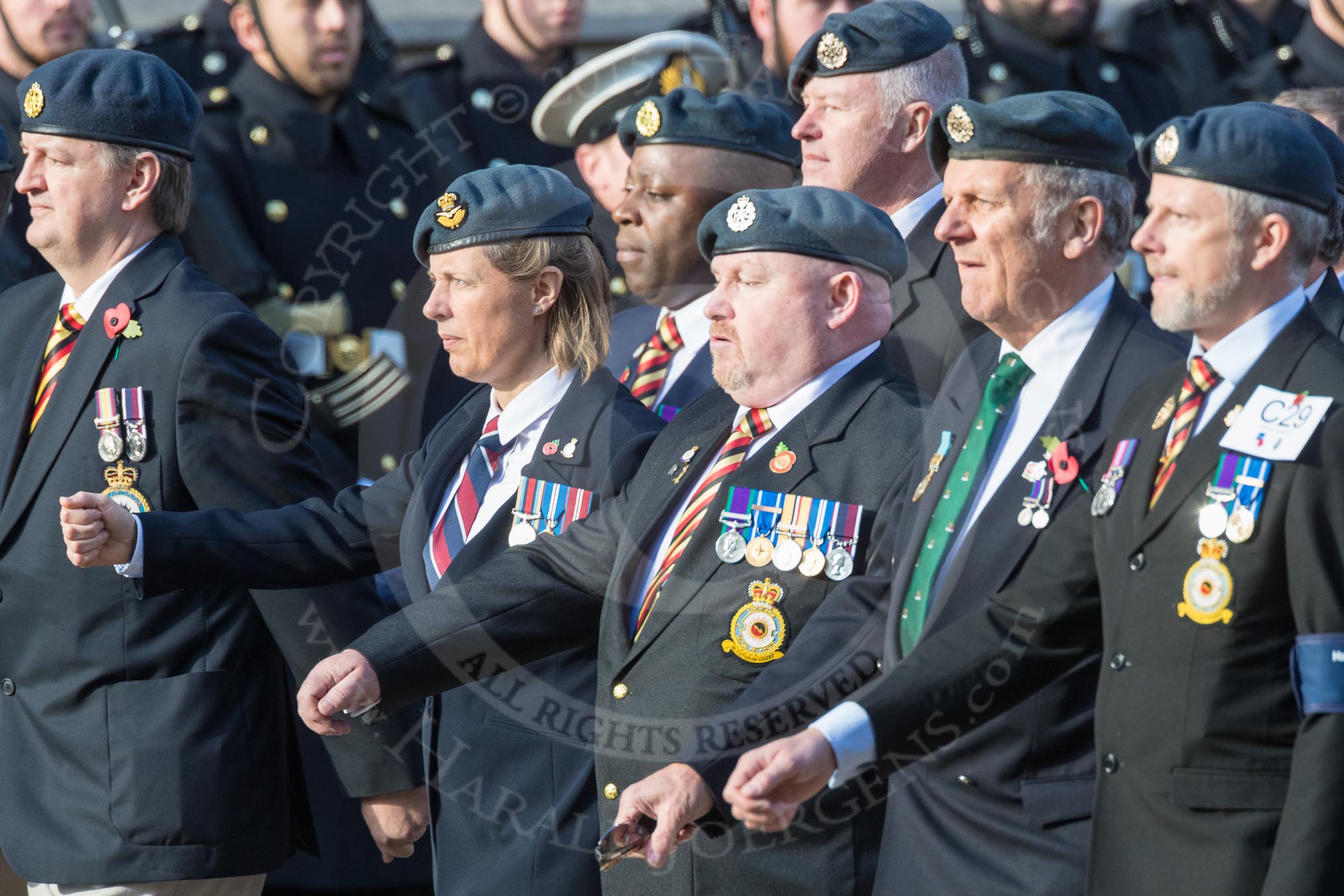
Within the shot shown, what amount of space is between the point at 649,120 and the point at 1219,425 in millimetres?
2445

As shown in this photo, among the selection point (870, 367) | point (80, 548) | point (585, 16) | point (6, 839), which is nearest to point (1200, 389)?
point (870, 367)

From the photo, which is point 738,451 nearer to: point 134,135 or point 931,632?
point 931,632

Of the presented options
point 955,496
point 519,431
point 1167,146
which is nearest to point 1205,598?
point 955,496

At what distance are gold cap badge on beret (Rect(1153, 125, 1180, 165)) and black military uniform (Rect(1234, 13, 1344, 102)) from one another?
162 inches

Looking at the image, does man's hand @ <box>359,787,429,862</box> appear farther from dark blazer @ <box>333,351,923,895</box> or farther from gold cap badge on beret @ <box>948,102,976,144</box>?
gold cap badge on beret @ <box>948,102,976,144</box>

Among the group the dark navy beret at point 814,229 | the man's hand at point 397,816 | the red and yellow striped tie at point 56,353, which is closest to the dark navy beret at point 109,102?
the red and yellow striped tie at point 56,353

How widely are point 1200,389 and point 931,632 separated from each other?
22.6 inches

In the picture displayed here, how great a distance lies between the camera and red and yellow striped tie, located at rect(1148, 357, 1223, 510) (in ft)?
9.50

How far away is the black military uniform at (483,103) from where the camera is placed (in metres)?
6.75

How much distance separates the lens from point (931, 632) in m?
3.19

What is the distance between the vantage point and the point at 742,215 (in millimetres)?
3719

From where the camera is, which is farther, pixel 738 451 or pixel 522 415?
pixel 522 415

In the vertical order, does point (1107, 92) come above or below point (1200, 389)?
below

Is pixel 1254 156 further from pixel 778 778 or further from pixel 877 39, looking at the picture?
pixel 877 39
